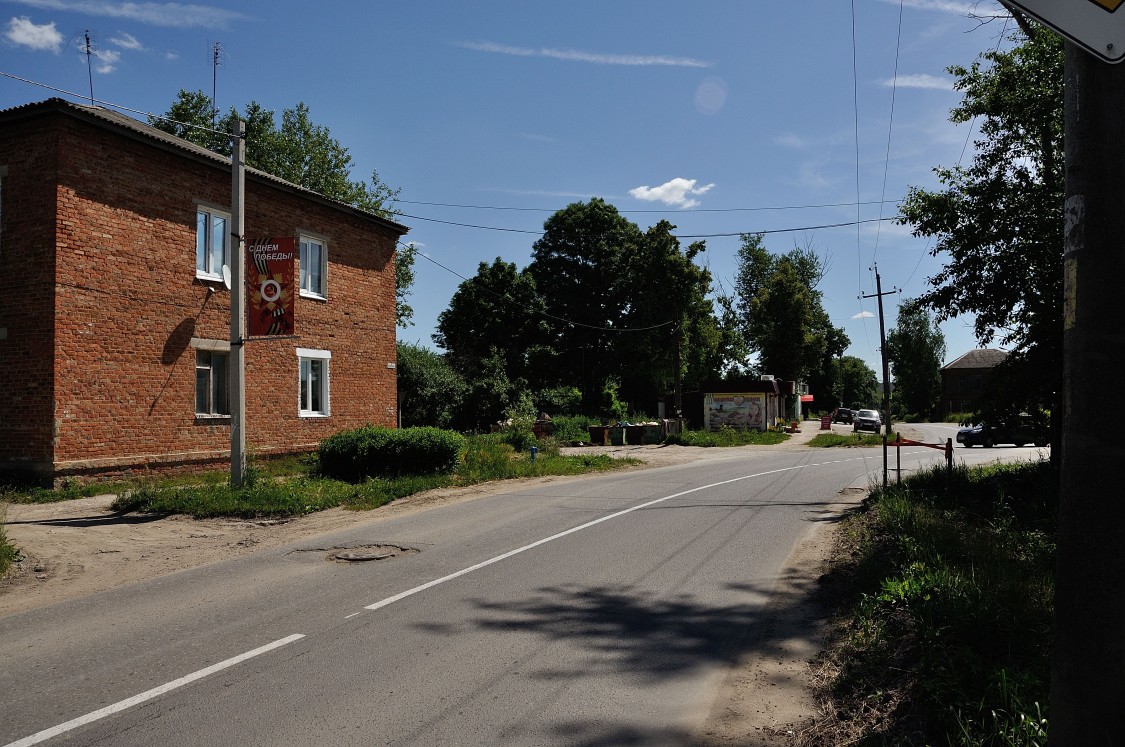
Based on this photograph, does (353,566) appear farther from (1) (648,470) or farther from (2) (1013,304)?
Answer: (1) (648,470)

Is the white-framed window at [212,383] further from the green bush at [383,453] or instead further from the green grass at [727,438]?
the green grass at [727,438]

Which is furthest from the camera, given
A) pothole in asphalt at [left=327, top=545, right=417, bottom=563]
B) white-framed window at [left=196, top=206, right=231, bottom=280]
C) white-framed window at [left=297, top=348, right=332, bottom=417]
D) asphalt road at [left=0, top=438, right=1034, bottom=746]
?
white-framed window at [left=297, top=348, right=332, bottom=417]

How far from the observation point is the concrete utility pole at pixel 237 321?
13852 mm

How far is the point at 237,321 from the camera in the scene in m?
14.0

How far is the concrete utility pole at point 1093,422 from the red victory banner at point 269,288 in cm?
1372

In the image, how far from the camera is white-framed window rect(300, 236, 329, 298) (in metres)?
20.8

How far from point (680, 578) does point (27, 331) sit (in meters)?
14.1

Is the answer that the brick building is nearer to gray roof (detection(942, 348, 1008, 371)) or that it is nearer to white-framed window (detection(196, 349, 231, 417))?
white-framed window (detection(196, 349, 231, 417))

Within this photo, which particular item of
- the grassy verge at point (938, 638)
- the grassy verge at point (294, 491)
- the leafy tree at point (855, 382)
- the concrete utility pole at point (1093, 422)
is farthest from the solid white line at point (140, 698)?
the leafy tree at point (855, 382)

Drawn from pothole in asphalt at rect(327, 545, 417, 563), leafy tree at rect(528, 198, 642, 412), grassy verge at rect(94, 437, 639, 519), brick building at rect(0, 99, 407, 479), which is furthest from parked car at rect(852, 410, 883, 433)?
pothole in asphalt at rect(327, 545, 417, 563)

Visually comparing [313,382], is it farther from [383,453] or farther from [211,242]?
[383,453]

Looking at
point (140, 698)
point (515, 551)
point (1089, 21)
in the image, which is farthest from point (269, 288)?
point (1089, 21)

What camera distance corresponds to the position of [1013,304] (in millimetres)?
13602

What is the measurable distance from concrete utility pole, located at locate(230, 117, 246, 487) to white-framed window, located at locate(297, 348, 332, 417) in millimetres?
6307
